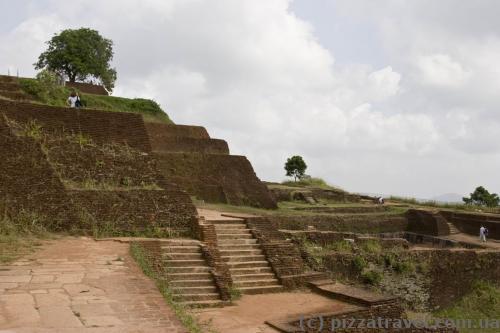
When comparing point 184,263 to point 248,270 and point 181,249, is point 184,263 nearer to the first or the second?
point 181,249

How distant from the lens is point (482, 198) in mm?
32469

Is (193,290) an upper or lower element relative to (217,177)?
lower

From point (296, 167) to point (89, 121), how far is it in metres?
21.6

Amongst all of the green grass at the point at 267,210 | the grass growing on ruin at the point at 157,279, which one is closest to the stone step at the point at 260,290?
the grass growing on ruin at the point at 157,279

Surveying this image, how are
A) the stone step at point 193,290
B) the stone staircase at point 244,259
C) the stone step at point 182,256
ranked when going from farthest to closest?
the stone staircase at point 244,259
the stone step at point 182,256
the stone step at point 193,290

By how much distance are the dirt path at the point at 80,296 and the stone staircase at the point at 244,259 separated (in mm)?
2746

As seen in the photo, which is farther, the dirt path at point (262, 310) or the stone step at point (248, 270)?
the stone step at point (248, 270)

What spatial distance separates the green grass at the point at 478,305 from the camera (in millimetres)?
11595

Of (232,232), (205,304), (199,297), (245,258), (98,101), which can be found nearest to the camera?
(205,304)

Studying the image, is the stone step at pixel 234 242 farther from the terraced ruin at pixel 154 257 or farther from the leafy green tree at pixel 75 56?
the leafy green tree at pixel 75 56

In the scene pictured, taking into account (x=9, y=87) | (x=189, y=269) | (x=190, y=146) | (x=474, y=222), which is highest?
(x=9, y=87)

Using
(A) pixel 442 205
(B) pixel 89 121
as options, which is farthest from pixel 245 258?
(A) pixel 442 205

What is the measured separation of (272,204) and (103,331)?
13096mm

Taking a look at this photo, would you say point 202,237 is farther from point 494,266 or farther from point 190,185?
point 494,266
